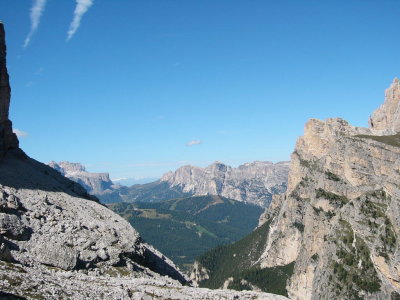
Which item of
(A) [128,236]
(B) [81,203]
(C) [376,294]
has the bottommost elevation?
(C) [376,294]

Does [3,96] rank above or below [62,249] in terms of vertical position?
above

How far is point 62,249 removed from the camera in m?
56.9

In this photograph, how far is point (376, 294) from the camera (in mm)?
141500

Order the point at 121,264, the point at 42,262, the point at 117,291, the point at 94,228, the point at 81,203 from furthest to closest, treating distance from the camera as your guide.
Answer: the point at 81,203, the point at 94,228, the point at 121,264, the point at 42,262, the point at 117,291

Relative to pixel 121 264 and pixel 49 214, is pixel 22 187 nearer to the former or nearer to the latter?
pixel 49 214

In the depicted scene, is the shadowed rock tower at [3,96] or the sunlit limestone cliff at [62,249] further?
the shadowed rock tower at [3,96]

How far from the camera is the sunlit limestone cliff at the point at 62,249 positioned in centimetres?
4447

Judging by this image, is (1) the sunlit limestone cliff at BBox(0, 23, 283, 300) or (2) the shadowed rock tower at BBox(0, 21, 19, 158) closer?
(1) the sunlit limestone cliff at BBox(0, 23, 283, 300)

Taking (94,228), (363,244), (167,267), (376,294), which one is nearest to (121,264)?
(94,228)

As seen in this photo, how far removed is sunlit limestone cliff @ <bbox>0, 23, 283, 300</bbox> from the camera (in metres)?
44.5

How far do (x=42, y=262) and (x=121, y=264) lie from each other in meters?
14.2

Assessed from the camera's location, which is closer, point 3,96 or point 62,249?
point 62,249

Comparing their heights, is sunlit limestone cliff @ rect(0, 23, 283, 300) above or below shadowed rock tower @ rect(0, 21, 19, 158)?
below

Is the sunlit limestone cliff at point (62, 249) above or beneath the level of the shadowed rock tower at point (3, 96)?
beneath
